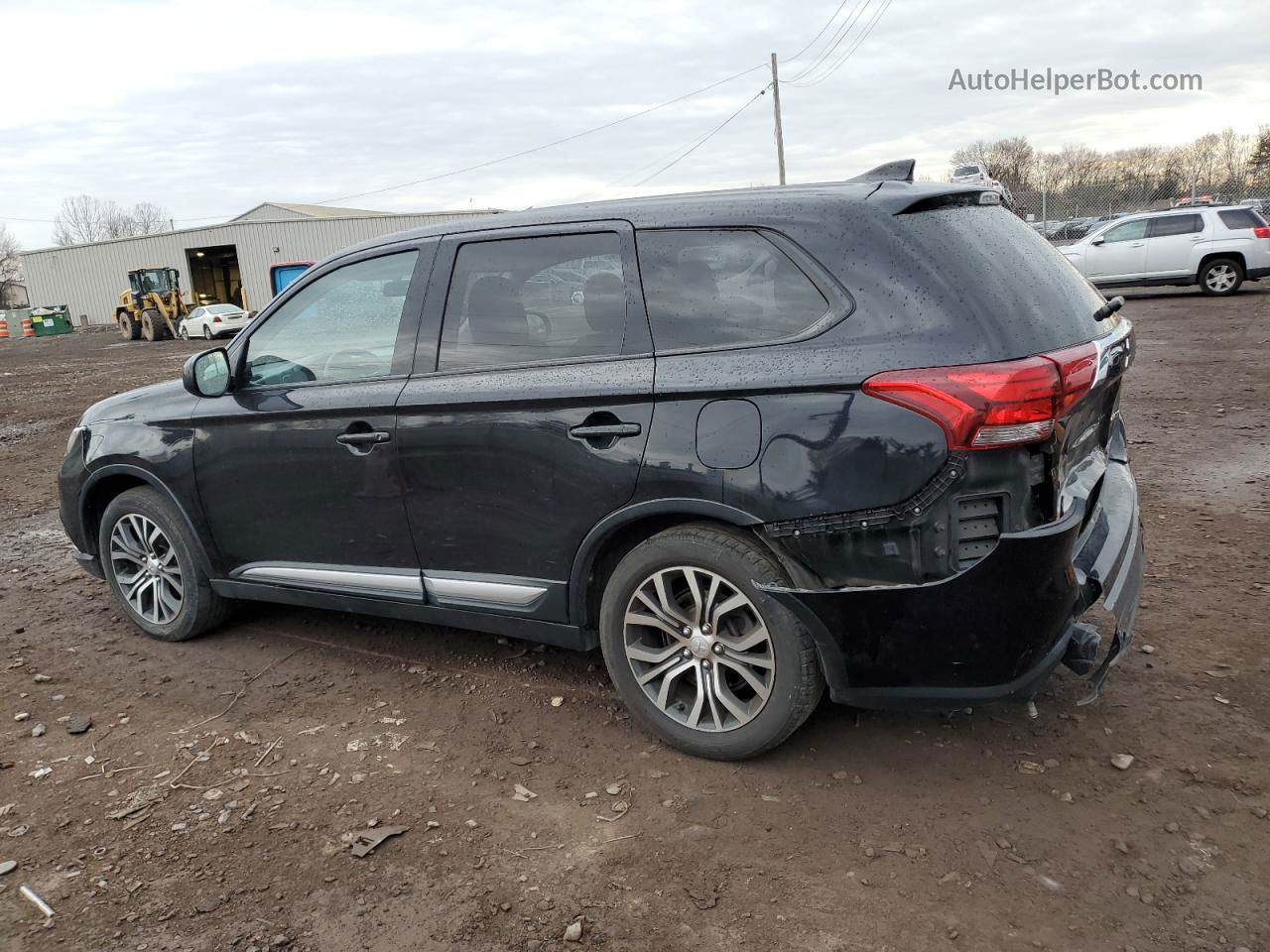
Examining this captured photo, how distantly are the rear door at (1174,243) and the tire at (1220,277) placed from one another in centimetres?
31

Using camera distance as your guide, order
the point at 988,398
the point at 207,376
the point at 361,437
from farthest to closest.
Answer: the point at 207,376 < the point at 361,437 < the point at 988,398

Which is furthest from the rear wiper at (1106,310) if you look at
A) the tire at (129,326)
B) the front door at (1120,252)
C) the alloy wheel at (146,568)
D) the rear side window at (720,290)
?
the tire at (129,326)

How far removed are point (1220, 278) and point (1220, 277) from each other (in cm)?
2

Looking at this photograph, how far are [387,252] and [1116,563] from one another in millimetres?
2870

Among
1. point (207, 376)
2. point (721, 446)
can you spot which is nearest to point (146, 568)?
point (207, 376)

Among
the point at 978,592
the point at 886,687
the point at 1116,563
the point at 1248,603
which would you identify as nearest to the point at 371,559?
the point at 886,687

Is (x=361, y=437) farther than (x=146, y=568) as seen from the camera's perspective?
No

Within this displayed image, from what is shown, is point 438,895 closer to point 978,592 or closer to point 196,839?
point 196,839

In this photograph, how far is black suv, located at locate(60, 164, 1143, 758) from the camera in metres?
2.74

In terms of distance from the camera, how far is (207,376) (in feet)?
14.0

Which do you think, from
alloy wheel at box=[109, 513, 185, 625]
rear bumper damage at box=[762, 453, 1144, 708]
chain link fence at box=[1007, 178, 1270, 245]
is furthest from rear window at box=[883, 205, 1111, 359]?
chain link fence at box=[1007, 178, 1270, 245]

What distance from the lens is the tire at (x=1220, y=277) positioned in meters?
18.6

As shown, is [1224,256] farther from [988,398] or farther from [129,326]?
[129,326]

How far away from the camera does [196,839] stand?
3016 mm
